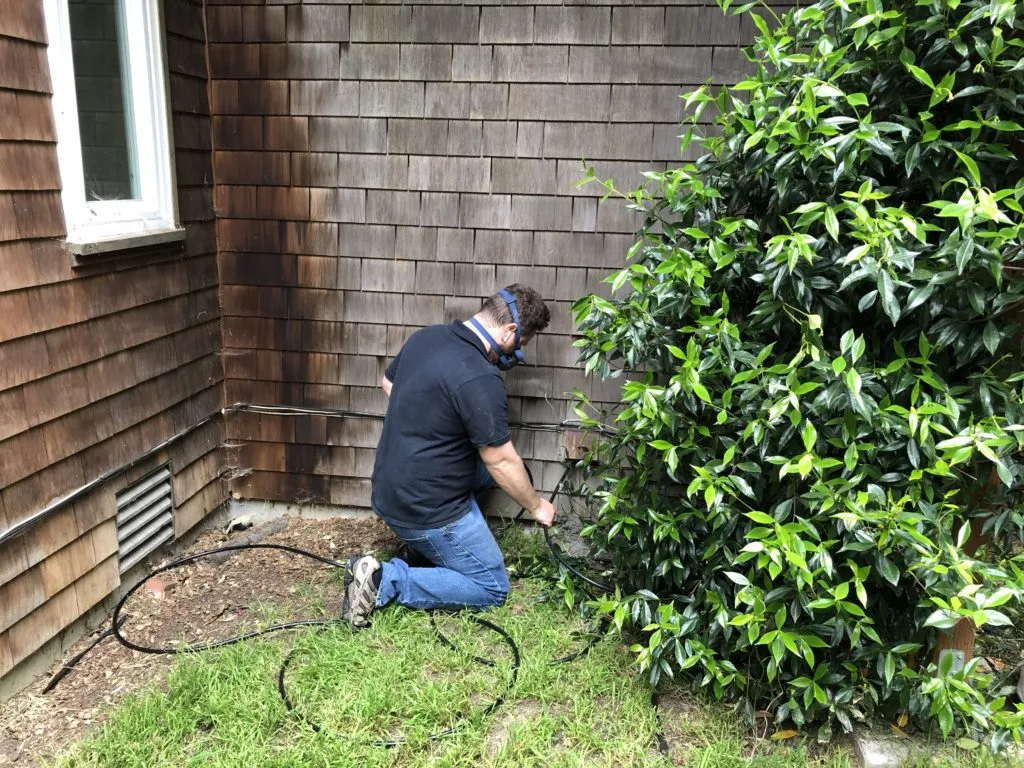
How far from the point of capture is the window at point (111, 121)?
8.18ft

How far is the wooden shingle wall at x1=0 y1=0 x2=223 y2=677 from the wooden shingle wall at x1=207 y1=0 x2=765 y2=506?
21cm

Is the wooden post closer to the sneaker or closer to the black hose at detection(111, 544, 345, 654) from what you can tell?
the sneaker

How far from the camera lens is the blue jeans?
9.50 ft

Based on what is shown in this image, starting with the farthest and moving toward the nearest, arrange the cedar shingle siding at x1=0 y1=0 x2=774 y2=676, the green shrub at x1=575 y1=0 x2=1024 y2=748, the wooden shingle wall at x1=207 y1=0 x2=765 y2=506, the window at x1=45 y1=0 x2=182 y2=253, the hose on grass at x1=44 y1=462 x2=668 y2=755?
the wooden shingle wall at x1=207 y1=0 x2=765 y2=506 < the cedar shingle siding at x1=0 y1=0 x2=774 y2=676 < the window at x1=45 y1=0 x2=182 y2=253 < the hose on grass at x1=44 y1=462 x2=668 y2=755 < the green shrub at x1=575 y1=0 x2=1024 y2=748

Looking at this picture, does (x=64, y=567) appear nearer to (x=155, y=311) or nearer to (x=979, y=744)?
(x=155, y=311)

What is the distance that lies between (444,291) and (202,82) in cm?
144

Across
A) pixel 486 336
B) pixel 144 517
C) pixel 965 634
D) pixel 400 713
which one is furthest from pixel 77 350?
pixel 965 634

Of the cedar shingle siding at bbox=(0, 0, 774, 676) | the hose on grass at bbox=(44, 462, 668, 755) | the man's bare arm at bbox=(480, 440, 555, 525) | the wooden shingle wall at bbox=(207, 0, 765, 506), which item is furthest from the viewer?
the wooden shingle wall at bbox=(207, 0, 765, 506)

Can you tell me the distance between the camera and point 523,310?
115 inches

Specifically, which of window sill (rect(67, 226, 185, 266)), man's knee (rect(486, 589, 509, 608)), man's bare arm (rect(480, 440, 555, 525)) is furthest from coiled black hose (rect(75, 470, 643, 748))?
window sill (rect(67, 226, 185, 266))

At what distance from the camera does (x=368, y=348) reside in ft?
11.6

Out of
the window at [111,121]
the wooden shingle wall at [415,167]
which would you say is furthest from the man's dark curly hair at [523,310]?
the window at [111,121]

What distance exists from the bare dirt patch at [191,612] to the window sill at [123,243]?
1.42 meters

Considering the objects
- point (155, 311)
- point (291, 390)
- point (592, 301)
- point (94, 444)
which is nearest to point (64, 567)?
point (94, 444)
